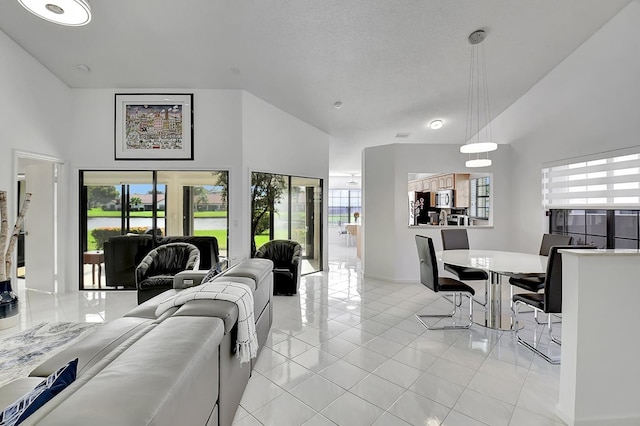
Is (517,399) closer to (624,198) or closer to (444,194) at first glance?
(624,198)

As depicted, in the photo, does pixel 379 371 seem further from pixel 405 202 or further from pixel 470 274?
A: pixel 405 202

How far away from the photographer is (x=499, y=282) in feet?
10.9

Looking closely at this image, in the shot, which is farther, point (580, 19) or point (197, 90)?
point (197, 90)

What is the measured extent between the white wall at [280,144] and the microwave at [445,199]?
120 inches

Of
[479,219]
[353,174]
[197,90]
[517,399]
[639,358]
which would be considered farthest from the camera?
[353,174]

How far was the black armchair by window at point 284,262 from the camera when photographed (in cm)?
448

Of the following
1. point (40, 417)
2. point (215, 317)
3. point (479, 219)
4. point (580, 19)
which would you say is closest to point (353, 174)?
point (479, 219)

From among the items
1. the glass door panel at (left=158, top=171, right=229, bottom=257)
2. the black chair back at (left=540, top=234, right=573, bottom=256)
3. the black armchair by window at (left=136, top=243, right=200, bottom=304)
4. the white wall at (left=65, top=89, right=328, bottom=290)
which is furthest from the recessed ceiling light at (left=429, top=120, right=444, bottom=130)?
the black armchair by window at (left=136, top=243, right=200, bottom=304)

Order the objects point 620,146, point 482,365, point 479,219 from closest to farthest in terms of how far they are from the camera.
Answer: point 482,365 < point 620,146 < point 479,219

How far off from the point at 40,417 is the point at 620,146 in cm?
535

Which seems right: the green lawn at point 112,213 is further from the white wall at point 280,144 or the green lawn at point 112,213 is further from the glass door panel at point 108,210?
the white wall at point 280,144

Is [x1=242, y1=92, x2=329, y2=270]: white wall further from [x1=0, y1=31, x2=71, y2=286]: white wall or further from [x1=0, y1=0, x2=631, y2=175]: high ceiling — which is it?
[x1=0, y1=31, x2=71, y2=286]: white wall

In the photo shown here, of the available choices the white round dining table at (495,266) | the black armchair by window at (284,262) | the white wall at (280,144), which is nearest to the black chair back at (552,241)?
the white round dining table at (495,266)

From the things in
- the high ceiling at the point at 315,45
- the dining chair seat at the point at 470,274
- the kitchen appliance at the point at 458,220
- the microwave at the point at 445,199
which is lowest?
the dining chair seat at the point at 470,274
